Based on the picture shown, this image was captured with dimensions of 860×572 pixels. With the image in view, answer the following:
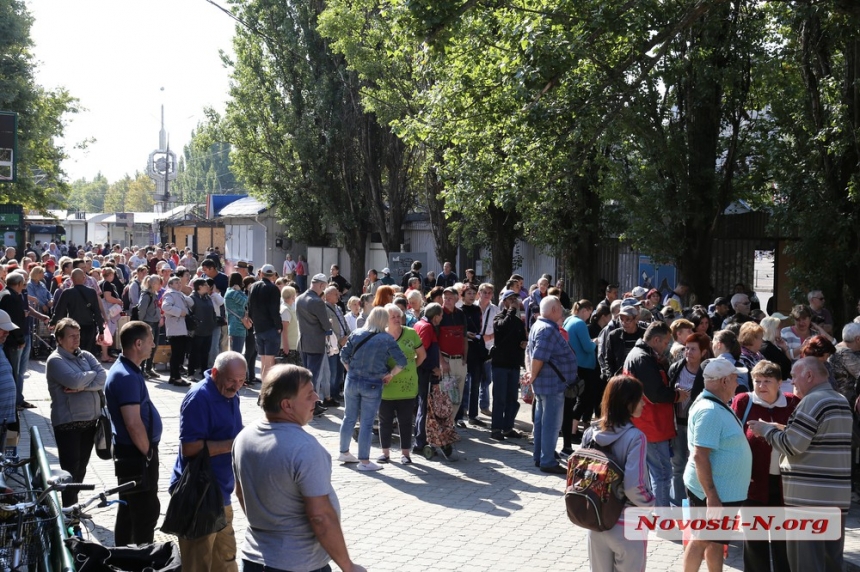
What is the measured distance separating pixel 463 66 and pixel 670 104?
3626 millimetres

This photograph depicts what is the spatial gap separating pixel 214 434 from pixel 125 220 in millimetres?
69461

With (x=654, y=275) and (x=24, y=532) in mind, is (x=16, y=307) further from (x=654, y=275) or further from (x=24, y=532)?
(x=654, y=275)

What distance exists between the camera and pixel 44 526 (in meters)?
4.71

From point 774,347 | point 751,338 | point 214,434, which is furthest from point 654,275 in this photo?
point 214,434

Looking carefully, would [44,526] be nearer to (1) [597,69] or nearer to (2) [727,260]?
(1) [597,69]

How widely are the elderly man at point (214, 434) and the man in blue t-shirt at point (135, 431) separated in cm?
54

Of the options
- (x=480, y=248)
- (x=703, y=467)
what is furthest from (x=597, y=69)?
(x=480, y=248)

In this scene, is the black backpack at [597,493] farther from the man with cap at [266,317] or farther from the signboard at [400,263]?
the signboard at [400,263]

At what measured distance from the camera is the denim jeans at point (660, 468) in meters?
7.88

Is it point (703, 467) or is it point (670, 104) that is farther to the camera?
point (670, 104)

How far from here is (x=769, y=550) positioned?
6.38 meters

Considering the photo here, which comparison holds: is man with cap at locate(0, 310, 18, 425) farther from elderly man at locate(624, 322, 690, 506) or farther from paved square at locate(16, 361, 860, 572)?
elderly man at locate(624, 322, 690, 506)

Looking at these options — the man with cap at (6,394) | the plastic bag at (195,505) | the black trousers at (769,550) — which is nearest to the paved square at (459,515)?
the black trousers at (769,550)

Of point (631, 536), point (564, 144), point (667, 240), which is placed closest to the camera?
point (631, 536)
